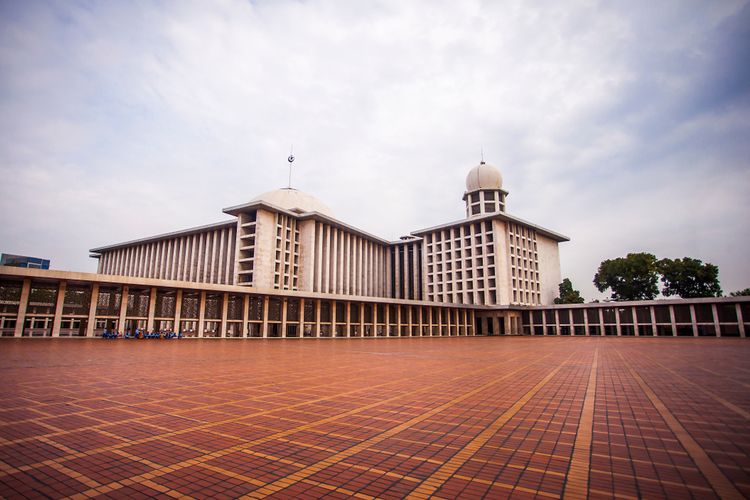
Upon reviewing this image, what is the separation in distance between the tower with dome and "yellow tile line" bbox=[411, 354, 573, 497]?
1694 inches

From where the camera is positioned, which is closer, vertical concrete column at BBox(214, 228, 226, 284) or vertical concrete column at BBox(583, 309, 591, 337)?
vertical concrete column at BBox(583, 309, 591, 337)

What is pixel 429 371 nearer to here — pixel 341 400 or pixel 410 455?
pixel 341 400

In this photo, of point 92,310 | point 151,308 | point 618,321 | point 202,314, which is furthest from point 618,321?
point 92,310

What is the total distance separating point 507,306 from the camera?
52312 mm

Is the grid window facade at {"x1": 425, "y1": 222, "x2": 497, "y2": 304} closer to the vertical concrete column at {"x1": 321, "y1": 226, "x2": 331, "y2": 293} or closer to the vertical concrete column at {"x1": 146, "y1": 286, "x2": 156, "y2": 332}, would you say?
the vertical concrete column at {"x1": 321, "y1": 226, "x2": 331, "y2": 293}

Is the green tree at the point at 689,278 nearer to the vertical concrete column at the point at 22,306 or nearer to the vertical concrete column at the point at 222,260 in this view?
the vertical concrete column at the point at 222,260

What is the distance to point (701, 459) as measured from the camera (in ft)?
10.8

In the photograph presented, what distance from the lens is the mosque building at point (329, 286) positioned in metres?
24.8

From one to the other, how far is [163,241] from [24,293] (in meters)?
46.6

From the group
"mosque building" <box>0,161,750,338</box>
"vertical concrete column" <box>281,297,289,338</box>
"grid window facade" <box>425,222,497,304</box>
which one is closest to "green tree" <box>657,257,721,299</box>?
"mosque building" <box>0,161,750,338</box>

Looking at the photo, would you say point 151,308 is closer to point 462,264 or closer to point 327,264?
point 327,264

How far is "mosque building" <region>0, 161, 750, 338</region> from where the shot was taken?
81.5 ft

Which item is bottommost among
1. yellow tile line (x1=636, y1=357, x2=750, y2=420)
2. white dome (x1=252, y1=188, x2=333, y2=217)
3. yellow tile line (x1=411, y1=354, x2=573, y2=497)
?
yellow tile line (x1=636, y1=357, x2=750, y2=420)

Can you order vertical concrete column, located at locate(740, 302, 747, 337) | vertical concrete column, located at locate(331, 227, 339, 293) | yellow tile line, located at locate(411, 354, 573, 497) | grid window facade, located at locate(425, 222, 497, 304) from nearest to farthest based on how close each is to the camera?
yellow tile line, located at locate(411, 354, 573, 497) < vertical concrete column, located at locate(740, 302, 747, 337) < vertical concrete column, located at locate(331, 227, 339, 293) < grid window facade, located at locate(425, 222, 497, 304)
